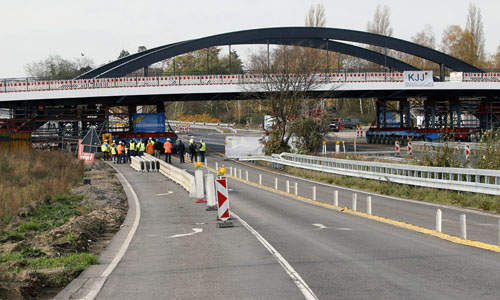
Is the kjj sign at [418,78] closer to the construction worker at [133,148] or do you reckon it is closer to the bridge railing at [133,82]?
the bridge railing at [133,82]

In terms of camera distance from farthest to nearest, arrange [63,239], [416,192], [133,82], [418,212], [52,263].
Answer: [133,82]
[416,192]
[418,212]
[63,239]
[52,263]

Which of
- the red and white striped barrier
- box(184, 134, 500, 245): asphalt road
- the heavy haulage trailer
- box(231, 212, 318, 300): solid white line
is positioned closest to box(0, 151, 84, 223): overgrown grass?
the red and white striped barrier

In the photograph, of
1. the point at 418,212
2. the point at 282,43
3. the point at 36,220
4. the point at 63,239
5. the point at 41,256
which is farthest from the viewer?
the point at 282,43

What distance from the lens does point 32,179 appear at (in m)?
28.3

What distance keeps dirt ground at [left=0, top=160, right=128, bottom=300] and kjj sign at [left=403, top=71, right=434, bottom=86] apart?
4021 centimetres

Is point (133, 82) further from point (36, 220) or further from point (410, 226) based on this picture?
point (410, 226)

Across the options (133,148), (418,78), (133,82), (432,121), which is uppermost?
(418,78)

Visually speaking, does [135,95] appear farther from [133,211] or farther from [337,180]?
[133,211]

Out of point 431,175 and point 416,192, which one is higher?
point 431,175

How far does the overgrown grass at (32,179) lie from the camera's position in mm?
20481

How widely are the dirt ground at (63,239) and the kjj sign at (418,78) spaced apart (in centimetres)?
4021

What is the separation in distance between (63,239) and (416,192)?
13267mm

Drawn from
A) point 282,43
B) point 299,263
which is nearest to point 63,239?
point 299,263

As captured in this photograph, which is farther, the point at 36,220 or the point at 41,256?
the point at 36,220
